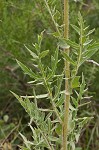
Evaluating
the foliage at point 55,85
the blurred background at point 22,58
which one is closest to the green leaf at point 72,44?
the foliage at point 55,85

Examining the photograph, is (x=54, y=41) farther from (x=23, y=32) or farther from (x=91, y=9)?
(x=91, y=9)

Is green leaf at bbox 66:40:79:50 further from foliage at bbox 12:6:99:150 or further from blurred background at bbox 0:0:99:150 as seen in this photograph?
blurred background at bbox 0:0:99:150

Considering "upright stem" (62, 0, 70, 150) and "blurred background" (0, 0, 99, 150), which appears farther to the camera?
"blurred background" (0, 0, 99, 150)

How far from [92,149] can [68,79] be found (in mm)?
1339

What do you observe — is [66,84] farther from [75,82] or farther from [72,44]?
[72,44]

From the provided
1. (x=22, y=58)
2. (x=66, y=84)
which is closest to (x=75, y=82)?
(x=66, y=84)

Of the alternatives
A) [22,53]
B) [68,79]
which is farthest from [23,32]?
[68,79]

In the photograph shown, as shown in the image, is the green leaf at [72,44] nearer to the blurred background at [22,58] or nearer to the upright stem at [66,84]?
the upright stem at [66,84]

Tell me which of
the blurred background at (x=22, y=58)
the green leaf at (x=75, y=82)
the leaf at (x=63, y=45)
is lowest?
the blurred background at (x=22, y=58)

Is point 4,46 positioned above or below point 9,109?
above

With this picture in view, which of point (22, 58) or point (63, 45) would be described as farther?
point (22, 58)

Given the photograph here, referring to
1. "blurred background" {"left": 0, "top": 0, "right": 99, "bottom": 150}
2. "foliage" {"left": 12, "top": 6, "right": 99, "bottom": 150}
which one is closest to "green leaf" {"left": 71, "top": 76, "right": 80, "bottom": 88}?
"foliage" {"left": 12, "top": 6, "right": 99, "bottom": 150}

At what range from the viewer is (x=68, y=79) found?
1061 mm

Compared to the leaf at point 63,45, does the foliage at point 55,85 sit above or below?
below
